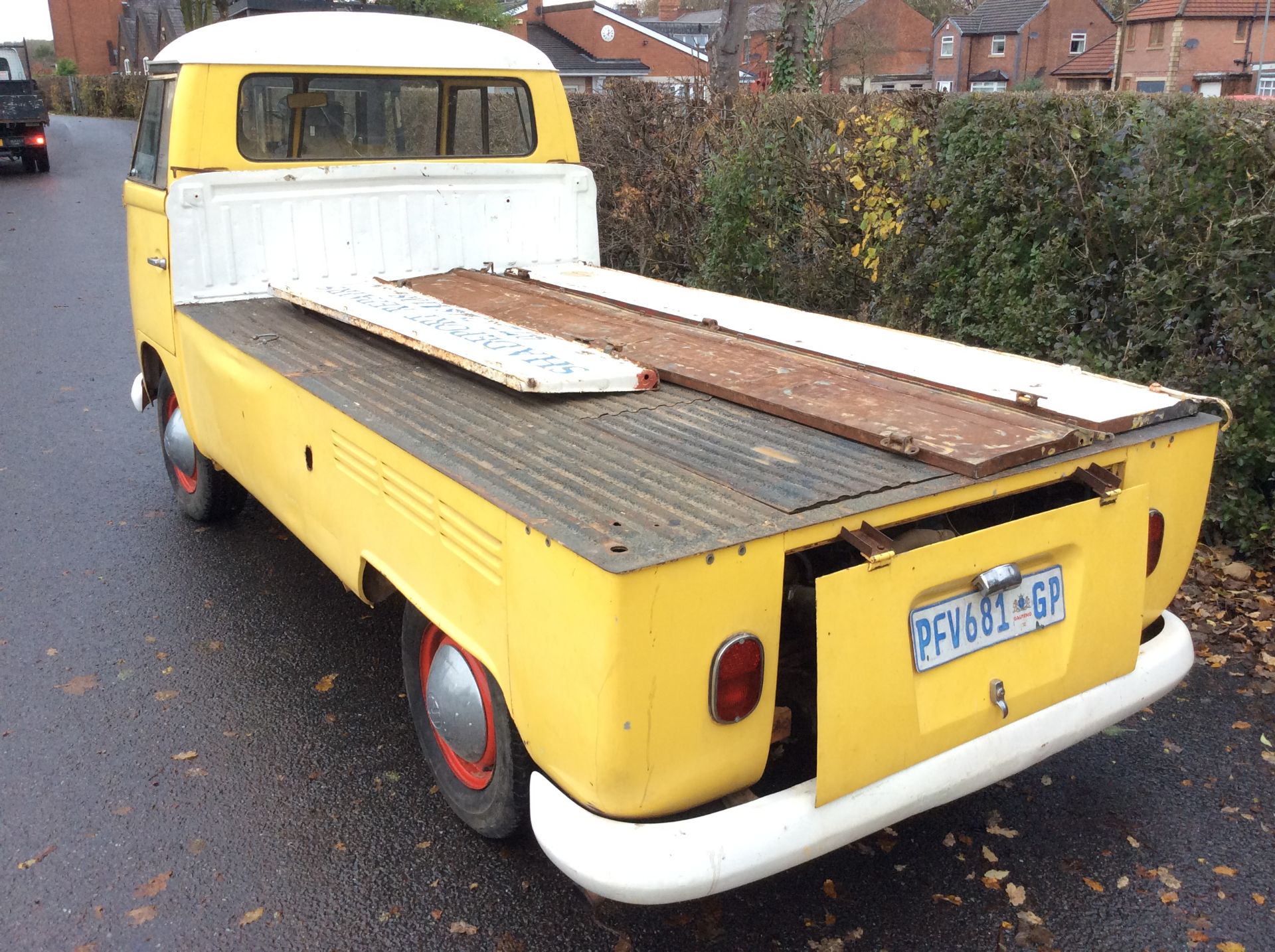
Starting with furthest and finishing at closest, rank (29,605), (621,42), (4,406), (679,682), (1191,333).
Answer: (621,42)
(4,406)
(1191,333)
(29,605)
(679,682)

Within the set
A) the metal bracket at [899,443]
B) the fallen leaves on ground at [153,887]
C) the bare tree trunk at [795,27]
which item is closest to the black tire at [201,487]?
the fallen leaves on ground at [153,887]

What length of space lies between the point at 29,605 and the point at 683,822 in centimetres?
347

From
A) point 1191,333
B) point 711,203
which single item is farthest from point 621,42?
point 1191,333

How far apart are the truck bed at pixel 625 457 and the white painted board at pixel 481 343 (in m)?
0.07

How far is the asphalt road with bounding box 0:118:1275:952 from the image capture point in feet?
8.95

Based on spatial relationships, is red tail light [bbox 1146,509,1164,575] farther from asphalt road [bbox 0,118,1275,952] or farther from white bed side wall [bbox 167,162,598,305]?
white bed side wall [bbox 167,162,598,305]

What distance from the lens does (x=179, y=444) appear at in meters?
5.08

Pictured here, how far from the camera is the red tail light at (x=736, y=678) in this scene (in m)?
2.14

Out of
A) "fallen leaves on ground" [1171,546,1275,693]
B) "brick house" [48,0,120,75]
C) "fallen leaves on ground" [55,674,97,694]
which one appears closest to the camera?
"fallen leaves on ground" [55,674,97,694]

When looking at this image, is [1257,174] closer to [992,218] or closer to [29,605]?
[992,218]

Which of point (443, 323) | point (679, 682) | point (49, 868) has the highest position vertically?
point (443, 323)

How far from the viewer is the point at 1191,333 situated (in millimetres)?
4730

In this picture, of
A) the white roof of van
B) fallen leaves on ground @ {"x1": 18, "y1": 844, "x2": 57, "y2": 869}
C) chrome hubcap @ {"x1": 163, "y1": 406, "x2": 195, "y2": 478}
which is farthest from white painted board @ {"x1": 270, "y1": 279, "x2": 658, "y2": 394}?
fallen leaves on ground @ {"x1": 18, "y1": 844, "x2": 57, "y2": 869}

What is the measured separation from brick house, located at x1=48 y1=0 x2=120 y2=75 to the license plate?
77.7 metres
